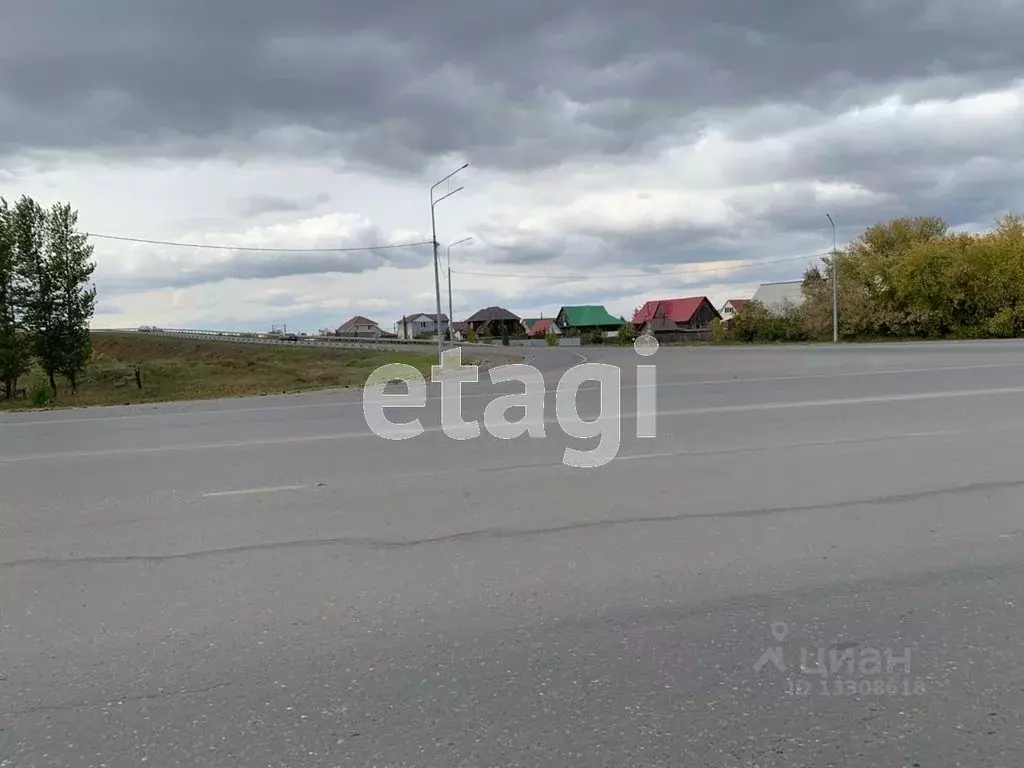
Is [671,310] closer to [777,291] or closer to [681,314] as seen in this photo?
[681,314]

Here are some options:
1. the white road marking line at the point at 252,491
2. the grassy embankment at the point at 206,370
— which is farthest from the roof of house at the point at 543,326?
the white road marking line at the point at 252,491

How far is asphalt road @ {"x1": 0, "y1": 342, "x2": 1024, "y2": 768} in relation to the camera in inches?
115

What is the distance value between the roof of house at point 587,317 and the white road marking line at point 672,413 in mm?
99503

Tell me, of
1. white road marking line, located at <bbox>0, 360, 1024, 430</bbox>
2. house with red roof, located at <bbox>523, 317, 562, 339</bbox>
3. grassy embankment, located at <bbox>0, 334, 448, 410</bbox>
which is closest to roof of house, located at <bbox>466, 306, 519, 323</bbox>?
house with red roof, located at <bbox>523, 317, 562, 339</bbox>

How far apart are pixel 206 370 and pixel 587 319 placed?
75.5 meters

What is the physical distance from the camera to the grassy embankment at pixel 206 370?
83.4 feet

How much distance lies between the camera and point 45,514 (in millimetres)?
6375

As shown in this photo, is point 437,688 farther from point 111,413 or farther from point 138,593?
point 111,413

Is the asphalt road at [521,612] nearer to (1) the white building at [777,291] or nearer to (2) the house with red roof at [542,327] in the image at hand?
(1) the white building at [777,291]

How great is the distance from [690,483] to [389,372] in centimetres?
2449

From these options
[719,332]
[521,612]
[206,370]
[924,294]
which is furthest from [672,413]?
[719,332]

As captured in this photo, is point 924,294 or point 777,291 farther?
point 777,291

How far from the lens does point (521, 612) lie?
159 inches

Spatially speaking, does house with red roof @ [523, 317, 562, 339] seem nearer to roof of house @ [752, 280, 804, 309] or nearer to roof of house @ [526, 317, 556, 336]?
roof of house @ [526, 317, 556, 336]
